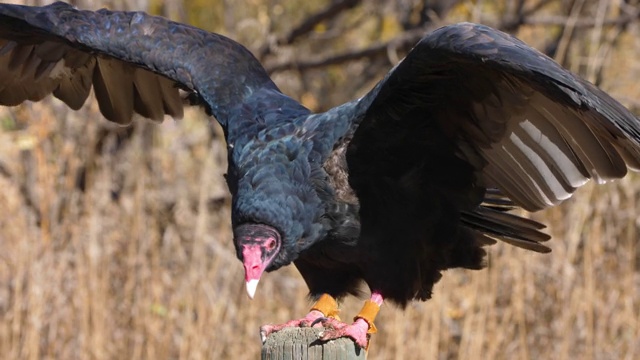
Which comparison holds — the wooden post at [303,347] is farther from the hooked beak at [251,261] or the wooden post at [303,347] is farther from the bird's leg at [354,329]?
the hooked beak at [251,261]

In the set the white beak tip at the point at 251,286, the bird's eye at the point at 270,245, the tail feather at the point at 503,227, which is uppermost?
the tail feather at the point at 503,227

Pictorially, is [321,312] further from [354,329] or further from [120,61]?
[120,61]

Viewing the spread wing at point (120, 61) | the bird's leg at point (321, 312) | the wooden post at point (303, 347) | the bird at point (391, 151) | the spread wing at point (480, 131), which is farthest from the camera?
the spread wing at point (120, 61)

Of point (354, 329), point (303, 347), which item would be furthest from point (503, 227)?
point (303, 347)

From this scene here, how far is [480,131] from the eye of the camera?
3.62 m

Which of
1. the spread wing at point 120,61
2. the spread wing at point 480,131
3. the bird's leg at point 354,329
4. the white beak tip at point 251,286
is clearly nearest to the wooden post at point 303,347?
the bird's leg at point 354,329

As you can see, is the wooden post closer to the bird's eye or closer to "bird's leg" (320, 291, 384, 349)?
"bird's leg" (320, 291, 384, 349)

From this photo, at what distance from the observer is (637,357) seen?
5.27 meters

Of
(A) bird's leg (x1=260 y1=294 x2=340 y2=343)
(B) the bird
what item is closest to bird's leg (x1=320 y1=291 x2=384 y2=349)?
(B) the bird

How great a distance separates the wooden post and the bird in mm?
43

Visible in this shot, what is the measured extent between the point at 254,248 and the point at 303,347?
411 mm

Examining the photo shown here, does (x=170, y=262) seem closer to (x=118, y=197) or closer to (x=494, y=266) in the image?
(x=118, y=197)

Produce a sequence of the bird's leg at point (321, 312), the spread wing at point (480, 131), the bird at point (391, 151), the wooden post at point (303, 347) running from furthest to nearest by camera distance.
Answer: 1. the bird's leg at point (321, 312)
2. the bird at point (391, 151)
3. the spread wing at point (480, 131)
4. the wooden post at point (303, 347)

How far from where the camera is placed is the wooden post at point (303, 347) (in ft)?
9.84
